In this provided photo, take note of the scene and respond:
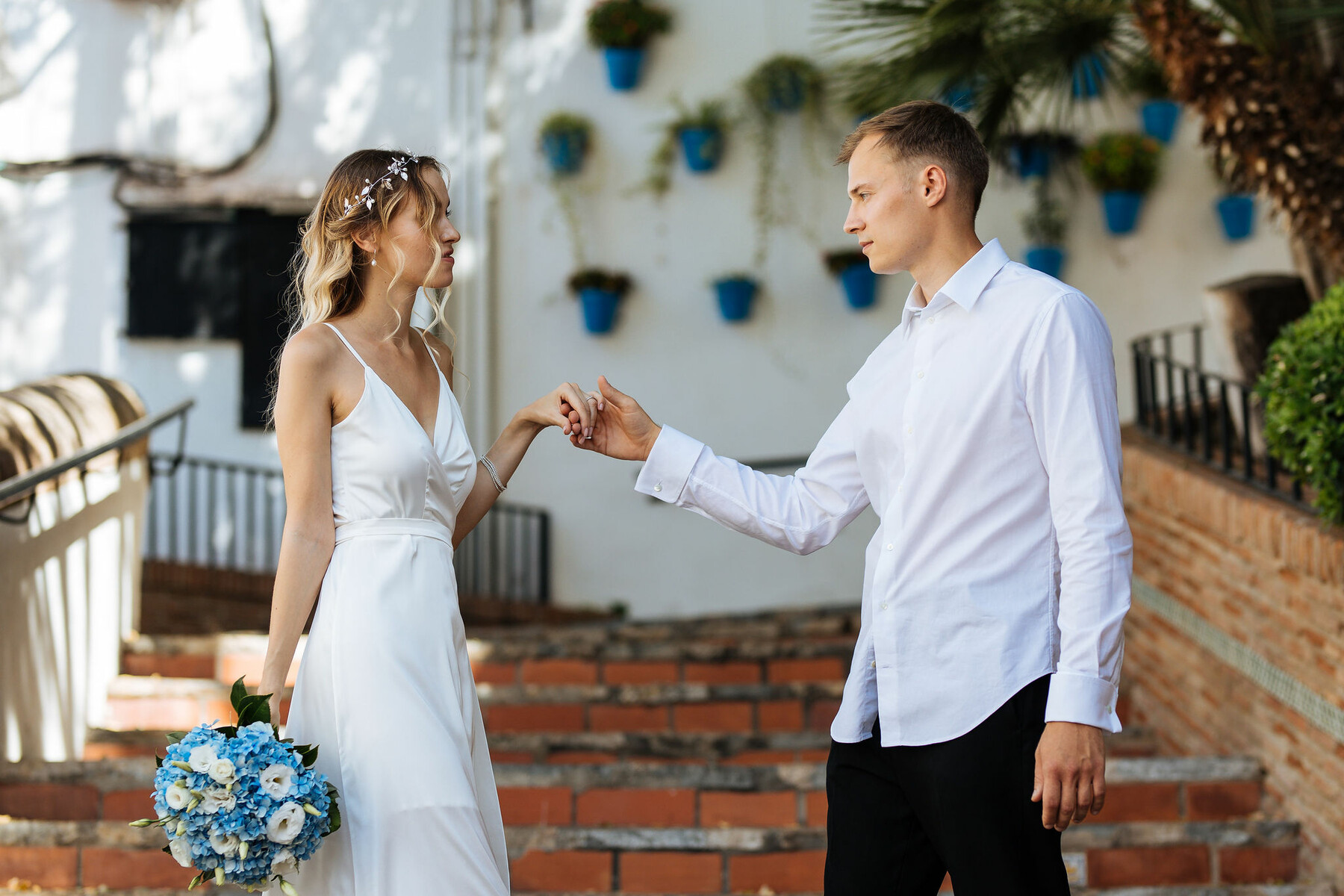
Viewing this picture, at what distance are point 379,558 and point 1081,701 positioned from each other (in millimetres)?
1118

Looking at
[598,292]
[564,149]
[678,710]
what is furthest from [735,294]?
[678,710]

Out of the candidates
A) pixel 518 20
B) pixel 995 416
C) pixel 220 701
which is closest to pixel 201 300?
pixel 518 20

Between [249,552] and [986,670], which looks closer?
[986,670]

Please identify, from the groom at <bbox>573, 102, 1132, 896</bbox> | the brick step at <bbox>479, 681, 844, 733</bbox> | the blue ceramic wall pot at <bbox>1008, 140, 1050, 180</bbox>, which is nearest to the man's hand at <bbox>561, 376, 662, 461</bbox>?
the groom at <bbox>573, 102, 1132, 896</bbox>

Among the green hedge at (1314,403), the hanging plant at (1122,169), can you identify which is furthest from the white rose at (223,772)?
the hanging plant at (1122,169)

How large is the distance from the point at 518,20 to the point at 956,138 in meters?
6.43

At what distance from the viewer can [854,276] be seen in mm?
7598

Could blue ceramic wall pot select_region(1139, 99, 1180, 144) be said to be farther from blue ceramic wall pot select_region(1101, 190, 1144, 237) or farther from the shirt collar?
the shirt collar

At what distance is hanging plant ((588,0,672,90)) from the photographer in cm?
764

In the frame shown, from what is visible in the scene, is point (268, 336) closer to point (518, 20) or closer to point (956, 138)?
point (518, 20)

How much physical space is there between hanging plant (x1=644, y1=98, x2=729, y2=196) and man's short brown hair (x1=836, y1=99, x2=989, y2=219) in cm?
582

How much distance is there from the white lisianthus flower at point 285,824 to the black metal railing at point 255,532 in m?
5.71

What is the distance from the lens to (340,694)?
203cm

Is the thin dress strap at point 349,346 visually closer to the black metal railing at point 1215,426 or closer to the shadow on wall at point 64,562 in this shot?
the shadow on wall at point 64,562
